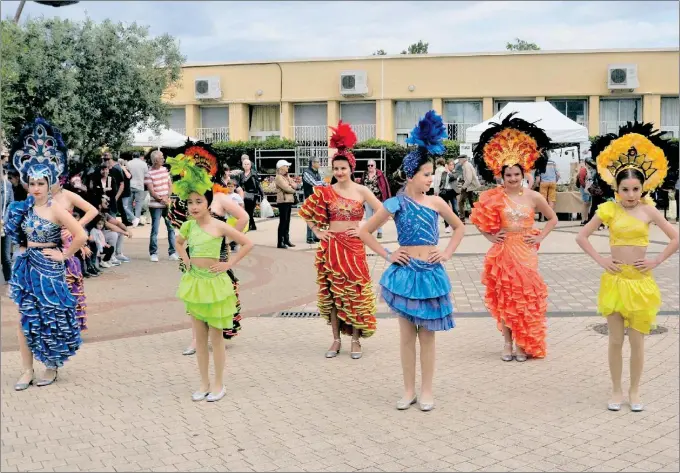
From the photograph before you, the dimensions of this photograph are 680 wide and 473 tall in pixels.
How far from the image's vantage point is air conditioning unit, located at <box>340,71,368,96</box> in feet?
116

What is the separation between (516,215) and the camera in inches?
285

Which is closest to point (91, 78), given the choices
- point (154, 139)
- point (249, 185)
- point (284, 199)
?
point (154, 139)

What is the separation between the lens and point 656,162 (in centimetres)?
593

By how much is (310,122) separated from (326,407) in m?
32.4

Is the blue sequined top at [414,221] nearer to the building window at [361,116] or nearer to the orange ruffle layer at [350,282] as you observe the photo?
the orange ruffle layer at [350,282]

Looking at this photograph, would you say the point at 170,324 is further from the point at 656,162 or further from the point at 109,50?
the point at 109,50

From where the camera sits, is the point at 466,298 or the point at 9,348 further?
the point at 466,298

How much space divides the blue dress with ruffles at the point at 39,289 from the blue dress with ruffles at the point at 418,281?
2.86 m

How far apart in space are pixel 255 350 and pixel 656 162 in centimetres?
417

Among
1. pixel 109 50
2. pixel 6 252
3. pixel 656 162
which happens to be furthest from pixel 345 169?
pixel 109 50

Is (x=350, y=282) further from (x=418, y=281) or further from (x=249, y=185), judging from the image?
(x=249, y=185)

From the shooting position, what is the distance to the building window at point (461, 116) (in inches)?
1410

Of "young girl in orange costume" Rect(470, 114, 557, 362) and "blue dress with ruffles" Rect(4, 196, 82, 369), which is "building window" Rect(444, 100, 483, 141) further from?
"blue dress with ruffles" Rect(4, 196, 82, 369)

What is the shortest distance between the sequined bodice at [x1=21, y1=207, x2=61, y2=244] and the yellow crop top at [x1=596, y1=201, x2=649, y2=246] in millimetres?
4524
